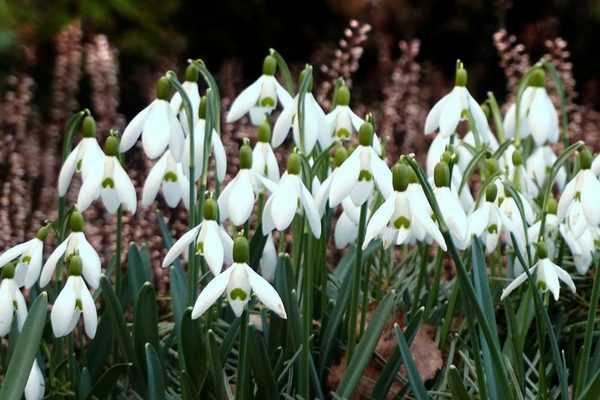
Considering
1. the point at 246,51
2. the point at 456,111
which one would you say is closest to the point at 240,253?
the point at 456,111

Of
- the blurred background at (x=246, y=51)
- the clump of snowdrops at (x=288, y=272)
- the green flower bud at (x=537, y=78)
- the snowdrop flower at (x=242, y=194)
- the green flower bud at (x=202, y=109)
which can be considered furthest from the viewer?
the blurred background at (x=246, y=51)

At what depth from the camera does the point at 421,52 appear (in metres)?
7.10

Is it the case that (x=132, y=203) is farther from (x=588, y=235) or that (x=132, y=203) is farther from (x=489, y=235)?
(x=588, y=235)

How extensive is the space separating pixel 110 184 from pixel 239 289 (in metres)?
0.44

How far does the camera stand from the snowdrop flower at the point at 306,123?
2.27 metres

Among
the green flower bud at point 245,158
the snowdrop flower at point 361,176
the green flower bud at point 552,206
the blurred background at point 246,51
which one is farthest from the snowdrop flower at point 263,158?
the blurred background at point 246,51

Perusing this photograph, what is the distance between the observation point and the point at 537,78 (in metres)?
2.64

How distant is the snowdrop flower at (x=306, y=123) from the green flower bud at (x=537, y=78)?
57 cm

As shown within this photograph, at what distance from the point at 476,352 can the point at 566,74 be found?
207 cm

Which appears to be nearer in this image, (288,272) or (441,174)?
(441,174)

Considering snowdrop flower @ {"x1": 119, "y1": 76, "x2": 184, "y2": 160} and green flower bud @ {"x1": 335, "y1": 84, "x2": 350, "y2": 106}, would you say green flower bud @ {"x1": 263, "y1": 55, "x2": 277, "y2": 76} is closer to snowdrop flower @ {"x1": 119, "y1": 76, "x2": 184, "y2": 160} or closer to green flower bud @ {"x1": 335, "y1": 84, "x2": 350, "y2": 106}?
green flower bud @ {"x1": 335, "y1": 84, "x2": 350, "y2": 106}

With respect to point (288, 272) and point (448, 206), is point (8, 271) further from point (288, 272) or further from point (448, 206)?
point (448, 206)

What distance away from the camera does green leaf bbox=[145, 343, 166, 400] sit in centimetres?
197

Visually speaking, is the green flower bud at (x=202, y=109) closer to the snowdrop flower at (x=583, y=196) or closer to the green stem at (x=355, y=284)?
the green stem at (x=355, y=284)
